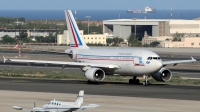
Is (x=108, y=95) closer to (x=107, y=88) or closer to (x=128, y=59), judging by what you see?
(x=107, y=88)

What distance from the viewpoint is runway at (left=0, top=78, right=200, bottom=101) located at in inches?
2136

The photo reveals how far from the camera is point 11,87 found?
196 feet

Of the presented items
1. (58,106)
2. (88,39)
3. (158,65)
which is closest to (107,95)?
(158,65)

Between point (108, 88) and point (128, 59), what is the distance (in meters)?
4.65

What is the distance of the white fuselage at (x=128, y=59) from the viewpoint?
61.5 meters

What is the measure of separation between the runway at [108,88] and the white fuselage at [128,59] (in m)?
1.48

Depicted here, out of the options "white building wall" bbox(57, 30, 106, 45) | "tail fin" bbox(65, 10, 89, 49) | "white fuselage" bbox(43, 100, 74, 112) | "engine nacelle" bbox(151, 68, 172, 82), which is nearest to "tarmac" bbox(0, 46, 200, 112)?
"engine nacelle" bbox(151, 68, 172, 82)

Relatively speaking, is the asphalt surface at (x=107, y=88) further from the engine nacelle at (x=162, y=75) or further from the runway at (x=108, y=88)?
the engine nacelle at (x=162, y=75)

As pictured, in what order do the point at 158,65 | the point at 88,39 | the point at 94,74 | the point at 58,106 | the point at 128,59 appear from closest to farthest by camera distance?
the point at 58,106 → the point at 158,65 → the point at 128,59 → the point at 94,74 → the point at 88,39

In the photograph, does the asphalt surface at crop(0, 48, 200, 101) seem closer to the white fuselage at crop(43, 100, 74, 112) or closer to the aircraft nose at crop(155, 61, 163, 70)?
the aircraft nose at crop(155, 61, 163, 70)

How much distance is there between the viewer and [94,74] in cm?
6322

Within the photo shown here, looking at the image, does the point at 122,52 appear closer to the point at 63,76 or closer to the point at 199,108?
the point at 63,76

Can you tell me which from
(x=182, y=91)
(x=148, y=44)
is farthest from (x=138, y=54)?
(x=148, y=44)

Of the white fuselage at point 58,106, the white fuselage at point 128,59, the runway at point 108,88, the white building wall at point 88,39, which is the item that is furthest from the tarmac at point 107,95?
Result: the white building wall at point 88,39
